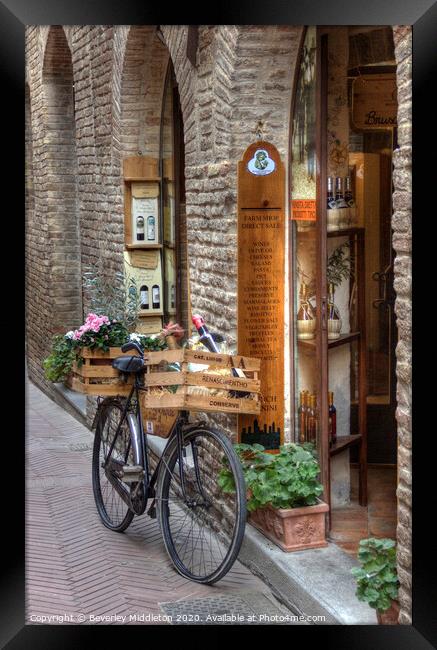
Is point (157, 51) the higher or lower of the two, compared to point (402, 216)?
higher

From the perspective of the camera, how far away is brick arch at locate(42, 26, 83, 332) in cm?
1186

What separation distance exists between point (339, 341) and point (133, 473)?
4.83 ft

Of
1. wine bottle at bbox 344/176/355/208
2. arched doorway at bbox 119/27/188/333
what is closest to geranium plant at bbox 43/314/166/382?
wine bottle at bbox 344/176/355/208

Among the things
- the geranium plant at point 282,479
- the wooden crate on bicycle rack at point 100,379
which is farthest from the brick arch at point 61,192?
the geranium plant at point 282,479

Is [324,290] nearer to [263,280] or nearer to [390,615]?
[263,280]

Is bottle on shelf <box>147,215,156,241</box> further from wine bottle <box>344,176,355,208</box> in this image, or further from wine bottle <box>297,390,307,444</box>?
wine bottle <box>297,390,307,444</box>

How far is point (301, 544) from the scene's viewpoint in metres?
5.97

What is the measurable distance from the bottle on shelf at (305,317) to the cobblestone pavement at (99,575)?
143 cm

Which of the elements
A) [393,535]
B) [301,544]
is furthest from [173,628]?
[393,535]

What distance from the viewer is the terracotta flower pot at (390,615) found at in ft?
15.3

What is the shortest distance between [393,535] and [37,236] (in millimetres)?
7506
